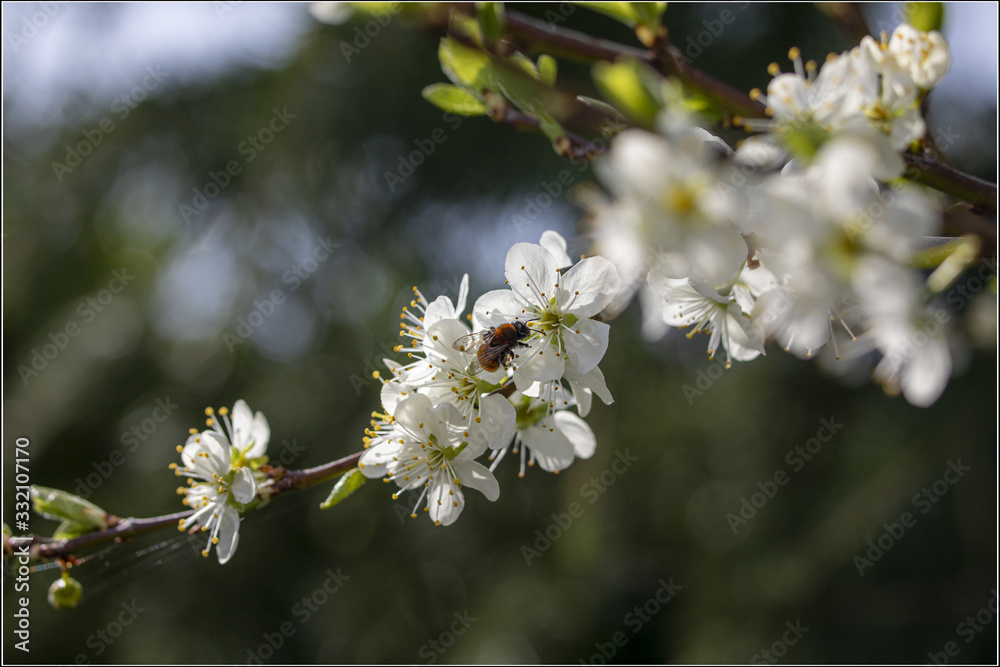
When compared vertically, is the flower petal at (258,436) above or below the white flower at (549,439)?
below

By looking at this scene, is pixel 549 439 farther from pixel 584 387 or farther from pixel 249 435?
pixel 249 435

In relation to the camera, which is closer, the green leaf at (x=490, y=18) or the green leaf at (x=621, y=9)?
the green leaf at (x=490, y=18)

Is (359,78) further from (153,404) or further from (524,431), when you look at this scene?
(524,431)

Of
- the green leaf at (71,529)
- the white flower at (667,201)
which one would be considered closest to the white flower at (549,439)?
the white flower at (667,201)

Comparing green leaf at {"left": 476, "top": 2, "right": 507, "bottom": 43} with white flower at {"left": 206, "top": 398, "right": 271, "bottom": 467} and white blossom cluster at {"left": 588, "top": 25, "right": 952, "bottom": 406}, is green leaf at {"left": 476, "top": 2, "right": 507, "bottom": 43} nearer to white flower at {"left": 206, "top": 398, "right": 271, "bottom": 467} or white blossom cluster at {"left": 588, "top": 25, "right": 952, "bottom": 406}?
white blossom cluster at {"left": 588, "top": 25, "right": 952, "bottom": 406}

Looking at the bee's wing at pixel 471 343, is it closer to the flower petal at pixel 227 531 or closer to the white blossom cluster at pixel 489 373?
the white blossom cluster at pixel 489 373

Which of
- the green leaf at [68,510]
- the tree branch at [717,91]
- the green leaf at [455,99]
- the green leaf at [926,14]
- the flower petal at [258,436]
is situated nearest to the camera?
the tree branch at [717,91]

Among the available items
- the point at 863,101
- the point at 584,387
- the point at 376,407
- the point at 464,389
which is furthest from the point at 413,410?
the point at 376,407
